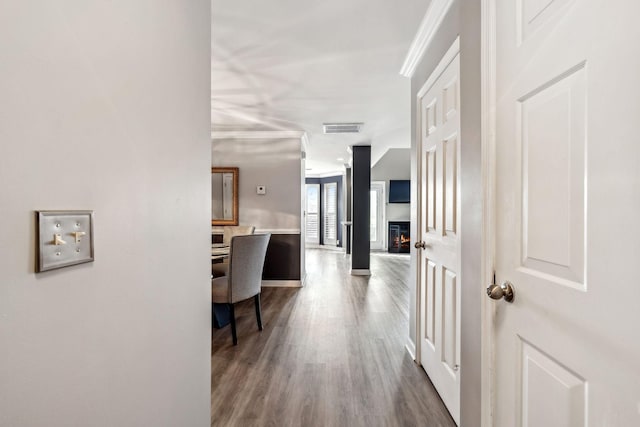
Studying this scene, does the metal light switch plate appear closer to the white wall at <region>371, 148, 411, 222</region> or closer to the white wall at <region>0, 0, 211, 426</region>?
the white wall at <region>0, 0, 211, 426</region>

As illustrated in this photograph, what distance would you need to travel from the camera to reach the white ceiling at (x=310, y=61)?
6.16 feet

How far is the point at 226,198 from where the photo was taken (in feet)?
15.8

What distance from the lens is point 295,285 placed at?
482 cm

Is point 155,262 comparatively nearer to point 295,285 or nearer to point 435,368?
point 435,368

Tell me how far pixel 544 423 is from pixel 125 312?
3.77ft

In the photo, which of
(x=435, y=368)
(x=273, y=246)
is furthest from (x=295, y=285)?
(x=435, y=368)

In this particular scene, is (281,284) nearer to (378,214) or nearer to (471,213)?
(471,213)

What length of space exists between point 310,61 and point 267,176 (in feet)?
8.28

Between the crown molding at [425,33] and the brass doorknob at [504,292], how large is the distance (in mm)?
1529

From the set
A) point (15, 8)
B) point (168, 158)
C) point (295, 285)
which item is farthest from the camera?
point (295, 285)

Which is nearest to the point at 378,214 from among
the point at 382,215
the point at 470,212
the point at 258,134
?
the point at 382,215

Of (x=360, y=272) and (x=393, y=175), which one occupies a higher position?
(x=393, y=175)

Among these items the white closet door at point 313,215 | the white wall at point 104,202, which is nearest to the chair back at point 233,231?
the white wall at point 104,202

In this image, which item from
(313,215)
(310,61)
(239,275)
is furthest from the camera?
(313,215)
